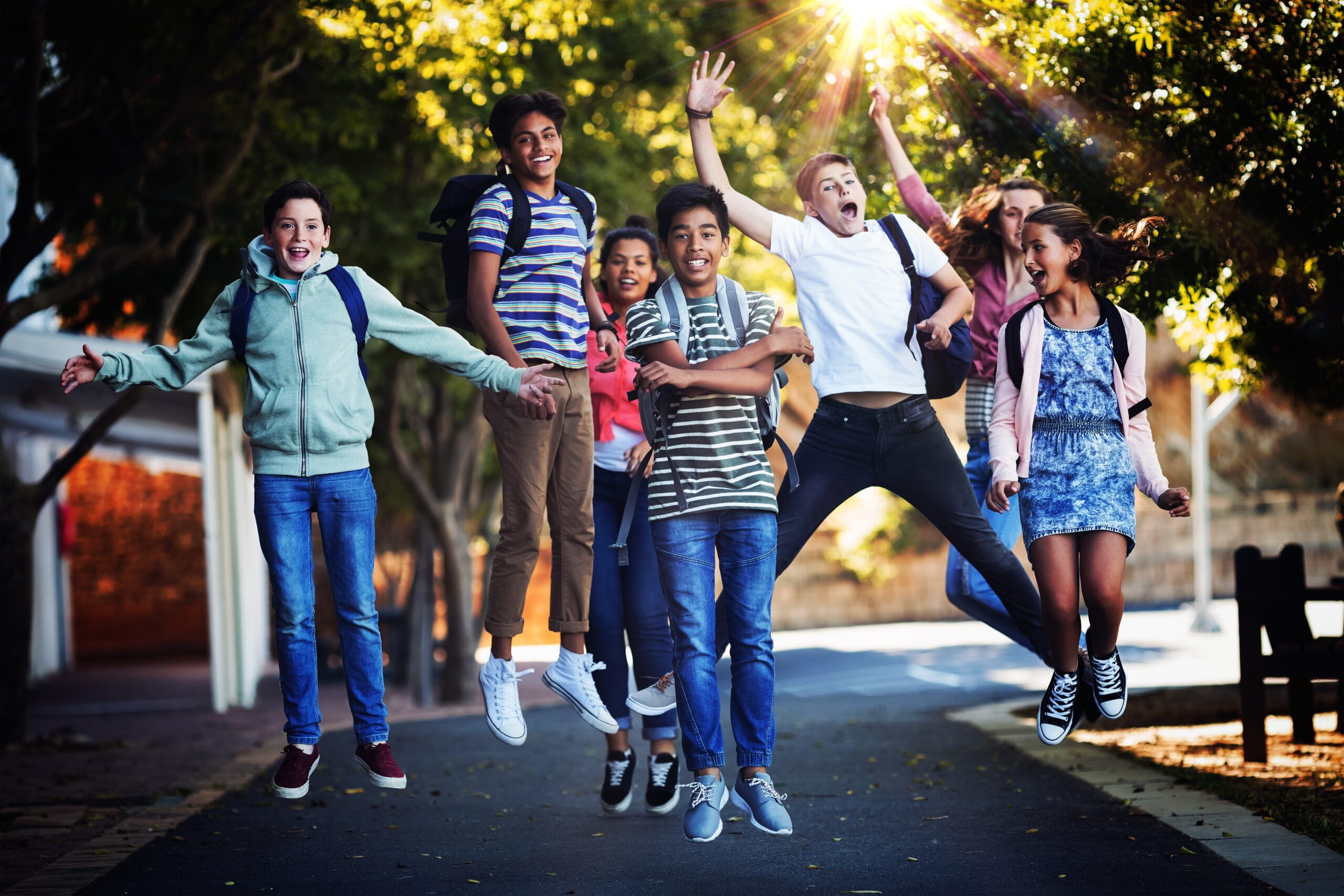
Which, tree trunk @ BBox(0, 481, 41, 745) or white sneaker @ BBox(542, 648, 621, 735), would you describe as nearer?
white sneaker @ BBox(542, 648, 621, 735)

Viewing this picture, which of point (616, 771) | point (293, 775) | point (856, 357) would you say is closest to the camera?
point (293, 775)

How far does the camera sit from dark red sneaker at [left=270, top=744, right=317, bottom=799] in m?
5.59

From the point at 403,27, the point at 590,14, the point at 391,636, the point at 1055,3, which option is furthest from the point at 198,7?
the point at 391,636

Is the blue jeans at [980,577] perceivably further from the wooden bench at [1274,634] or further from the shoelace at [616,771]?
the wooden bench at [1274,634]

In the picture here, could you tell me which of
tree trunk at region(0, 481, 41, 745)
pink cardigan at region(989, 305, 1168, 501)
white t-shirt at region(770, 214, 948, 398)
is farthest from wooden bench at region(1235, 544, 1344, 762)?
tree trunk at region(0, 481, 41, 745)

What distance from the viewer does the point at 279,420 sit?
5.66 meters

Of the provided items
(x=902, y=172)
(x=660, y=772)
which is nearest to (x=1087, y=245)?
(x=902, y=172)

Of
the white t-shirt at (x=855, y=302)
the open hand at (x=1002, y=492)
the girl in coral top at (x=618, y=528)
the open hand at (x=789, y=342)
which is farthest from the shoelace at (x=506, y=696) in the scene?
the open hand at (x=1002, y=492)

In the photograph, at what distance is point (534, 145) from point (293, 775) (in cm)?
254

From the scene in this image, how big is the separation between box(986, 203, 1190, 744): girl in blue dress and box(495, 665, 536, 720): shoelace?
78.5 inches

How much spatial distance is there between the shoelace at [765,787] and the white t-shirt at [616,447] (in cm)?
186

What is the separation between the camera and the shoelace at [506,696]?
20.0 feet

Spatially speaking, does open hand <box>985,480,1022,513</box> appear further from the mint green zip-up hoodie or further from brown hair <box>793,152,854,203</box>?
the mint green zip-up hoodie

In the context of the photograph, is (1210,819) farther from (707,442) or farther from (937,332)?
(707,442)
